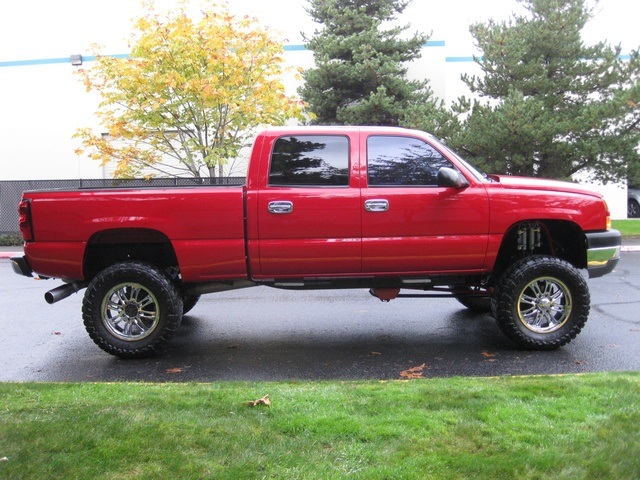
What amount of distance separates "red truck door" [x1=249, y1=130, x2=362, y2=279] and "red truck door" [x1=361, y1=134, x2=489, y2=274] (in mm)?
152

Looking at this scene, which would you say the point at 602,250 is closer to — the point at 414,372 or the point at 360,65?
the point at 414,372

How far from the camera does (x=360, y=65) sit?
18781 millimetres

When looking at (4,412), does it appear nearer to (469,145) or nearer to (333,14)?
(469,145)

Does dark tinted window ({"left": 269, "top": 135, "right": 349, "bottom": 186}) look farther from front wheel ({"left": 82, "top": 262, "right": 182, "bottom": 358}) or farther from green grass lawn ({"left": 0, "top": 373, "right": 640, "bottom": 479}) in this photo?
green grass lawn ({"left": 0, "top": 373, "right": 640, "bottom": 479})

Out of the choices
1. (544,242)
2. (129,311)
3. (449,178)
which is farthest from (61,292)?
(544,242)

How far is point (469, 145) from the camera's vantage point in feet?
55.2

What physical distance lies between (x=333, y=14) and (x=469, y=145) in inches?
253

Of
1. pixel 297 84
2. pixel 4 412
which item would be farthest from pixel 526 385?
pixel 297 84

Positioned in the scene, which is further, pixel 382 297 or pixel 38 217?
pixel 382 297

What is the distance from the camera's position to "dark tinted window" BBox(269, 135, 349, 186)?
604 cm

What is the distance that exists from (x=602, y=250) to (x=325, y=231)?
9.07 ft

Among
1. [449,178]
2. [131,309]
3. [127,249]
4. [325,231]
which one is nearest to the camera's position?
[449,178]

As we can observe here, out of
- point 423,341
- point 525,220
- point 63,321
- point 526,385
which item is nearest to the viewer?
point 526,385

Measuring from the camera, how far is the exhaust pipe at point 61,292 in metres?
5.96
